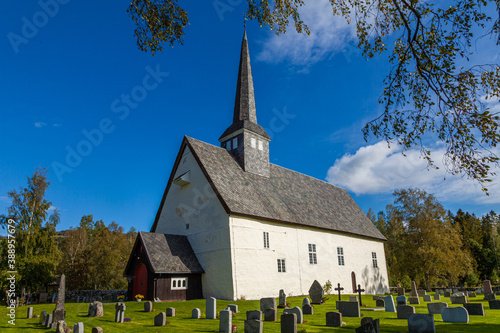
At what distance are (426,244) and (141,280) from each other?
1124 inches

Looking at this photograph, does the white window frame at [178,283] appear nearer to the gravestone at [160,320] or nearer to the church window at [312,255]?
the gravestone at [160,320]

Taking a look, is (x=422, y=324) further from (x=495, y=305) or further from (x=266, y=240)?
(x=266, y=240)

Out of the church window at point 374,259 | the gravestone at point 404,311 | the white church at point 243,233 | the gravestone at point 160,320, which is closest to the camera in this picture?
the gravestone at point 160,320

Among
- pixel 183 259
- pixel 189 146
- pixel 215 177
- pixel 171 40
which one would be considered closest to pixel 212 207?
pixel 215 177

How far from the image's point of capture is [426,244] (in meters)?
34.2

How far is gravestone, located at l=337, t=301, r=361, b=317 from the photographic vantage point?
1423 centimetres

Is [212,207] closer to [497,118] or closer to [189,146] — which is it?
[189,146]

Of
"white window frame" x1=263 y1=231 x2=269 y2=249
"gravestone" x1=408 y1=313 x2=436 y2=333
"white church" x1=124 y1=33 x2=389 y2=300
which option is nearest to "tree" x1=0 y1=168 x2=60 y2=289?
"white church" x1=124 y1=33 x2=389 y2=300

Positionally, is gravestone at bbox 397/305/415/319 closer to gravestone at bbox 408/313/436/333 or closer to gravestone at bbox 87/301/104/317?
gravestone at bbox 408/313/436/333

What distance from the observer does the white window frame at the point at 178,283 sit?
20769mm

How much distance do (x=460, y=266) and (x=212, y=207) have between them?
28.3 meters

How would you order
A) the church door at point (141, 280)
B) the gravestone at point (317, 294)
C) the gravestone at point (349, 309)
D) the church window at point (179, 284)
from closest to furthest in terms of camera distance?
the gravestone at point (349, 309), the gravestone at point (317, 294), the church window at point (179, 284), the church door at point (141, 280)

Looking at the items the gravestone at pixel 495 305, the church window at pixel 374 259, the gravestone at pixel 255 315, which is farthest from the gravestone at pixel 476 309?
the church window at pixel 374 259

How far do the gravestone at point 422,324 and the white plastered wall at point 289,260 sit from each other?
40.0ft
